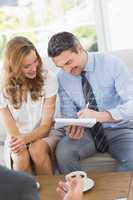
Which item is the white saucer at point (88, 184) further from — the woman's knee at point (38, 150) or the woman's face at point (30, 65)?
the woman's face at point (30, 65)

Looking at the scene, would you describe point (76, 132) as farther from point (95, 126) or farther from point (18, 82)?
point (18, 82)

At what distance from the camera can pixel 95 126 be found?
2.29 meters

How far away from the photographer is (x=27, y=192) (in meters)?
0.70

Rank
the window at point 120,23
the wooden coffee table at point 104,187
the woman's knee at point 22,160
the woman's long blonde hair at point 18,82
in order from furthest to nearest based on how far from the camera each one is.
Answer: the window at point 120,23 → the woman's long blonde hair at point 18,82 → the woman's knee at point 22,160 → the wooden coffee table at point 104,187

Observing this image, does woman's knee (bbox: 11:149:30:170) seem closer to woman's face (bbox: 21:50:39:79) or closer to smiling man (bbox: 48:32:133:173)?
smiling man (bbox: 48:32:133:173)

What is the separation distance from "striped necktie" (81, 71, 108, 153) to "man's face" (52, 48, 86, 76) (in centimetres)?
10

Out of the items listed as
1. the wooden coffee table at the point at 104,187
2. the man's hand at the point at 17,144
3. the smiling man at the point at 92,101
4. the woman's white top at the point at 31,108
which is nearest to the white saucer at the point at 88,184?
the wooden coffee table at the point at 104,187

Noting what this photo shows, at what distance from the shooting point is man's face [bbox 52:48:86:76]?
217cm

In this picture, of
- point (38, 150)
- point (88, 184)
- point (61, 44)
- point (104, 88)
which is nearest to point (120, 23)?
point (104, 88)

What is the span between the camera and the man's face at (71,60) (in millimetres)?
2172

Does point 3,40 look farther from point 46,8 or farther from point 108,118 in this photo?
point 108,118

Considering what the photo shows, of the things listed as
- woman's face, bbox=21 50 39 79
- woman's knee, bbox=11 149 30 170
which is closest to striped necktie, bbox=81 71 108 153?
woman's face, bbox=21 50 39 79

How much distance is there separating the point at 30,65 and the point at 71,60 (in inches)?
9.4

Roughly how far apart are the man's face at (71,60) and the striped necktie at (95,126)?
3.8 inches
